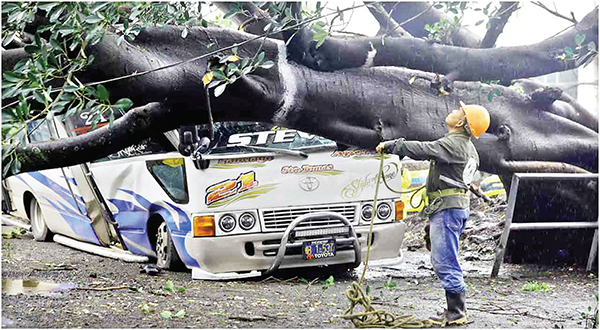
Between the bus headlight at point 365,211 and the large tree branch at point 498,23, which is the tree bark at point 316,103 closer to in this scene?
the large tree branch at point 498,23

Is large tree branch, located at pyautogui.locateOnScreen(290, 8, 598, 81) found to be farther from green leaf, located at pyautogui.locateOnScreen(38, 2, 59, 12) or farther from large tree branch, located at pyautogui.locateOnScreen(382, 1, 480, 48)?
green leaf, located at pyautogui.locateOnScreen(38, 2, 59, 12)

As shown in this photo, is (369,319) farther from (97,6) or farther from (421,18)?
(97,6)

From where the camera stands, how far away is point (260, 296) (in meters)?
7.69

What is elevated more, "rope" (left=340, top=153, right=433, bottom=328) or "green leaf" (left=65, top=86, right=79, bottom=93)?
"green leaf" (left=65, top=86, right=79, bottom=93)

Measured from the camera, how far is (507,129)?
7.08 metres

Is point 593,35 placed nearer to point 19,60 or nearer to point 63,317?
point 19,60

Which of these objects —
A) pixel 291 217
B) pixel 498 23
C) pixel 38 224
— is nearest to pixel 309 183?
pixel 291 217

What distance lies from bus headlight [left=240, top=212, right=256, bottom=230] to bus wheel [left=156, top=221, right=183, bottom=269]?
102 cm

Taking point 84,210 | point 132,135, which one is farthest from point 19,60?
point 84,210

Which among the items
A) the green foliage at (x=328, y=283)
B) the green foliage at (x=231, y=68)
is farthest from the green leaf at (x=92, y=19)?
the green foliage at (x=328, y=283)

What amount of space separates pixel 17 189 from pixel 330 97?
325 inches

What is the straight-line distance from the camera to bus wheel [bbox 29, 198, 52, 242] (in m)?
12.3

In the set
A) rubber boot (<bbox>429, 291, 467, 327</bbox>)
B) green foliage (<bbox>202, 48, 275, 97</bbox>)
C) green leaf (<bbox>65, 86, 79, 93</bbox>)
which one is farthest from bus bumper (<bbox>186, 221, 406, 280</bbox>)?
green leaf (<bbox>65, 86, 79, 93</bbox>)

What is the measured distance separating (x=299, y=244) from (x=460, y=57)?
305 centimetres
